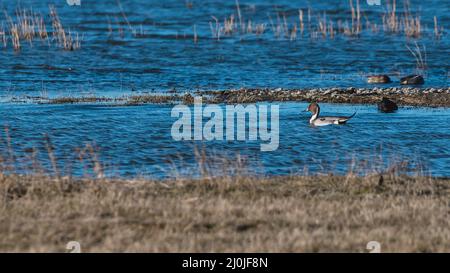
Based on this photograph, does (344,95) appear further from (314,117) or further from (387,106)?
(314,117)

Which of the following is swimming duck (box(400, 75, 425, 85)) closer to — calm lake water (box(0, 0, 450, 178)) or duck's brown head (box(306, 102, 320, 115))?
calm lake water (box(0, 0, 450, 178))

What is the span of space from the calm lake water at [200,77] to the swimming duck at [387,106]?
0.20 meters

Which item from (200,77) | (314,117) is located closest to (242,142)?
(314,117)

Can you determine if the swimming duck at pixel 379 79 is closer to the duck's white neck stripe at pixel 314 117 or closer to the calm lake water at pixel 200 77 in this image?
the calm lake water at pixel 200 77

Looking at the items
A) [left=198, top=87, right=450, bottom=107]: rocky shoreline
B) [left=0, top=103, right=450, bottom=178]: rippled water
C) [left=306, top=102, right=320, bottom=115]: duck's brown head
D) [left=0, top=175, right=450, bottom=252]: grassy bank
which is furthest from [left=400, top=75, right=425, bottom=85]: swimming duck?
[left=0, top=175, right=450, bottom=252]: grassy bank

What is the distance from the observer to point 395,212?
9.52 m

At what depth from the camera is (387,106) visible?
20.3 meters

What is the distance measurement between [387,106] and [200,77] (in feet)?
25.3

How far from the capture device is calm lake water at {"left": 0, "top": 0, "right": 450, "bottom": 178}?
15766mm

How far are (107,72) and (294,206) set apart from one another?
18.5 metres

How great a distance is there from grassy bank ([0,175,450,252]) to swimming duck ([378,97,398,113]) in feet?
28.9

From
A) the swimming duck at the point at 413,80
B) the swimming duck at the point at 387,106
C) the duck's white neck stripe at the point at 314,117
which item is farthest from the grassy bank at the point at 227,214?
the swimming duck at the point at 413,80

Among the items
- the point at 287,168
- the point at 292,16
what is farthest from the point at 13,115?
the point at 292,16
